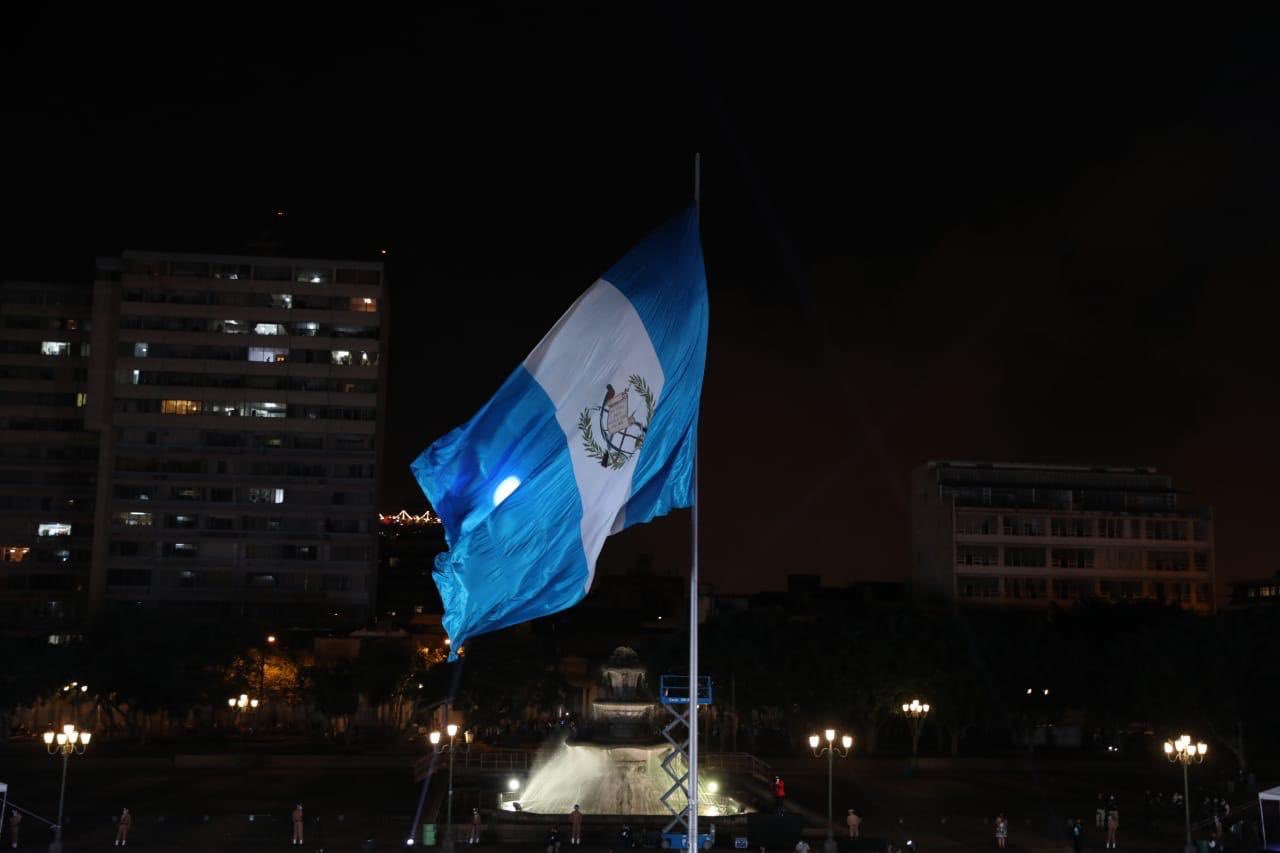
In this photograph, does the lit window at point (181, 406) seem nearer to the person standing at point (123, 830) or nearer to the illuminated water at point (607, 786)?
the illuminated water at point (607, 786)

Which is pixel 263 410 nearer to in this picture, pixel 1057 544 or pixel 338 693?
pixel 338 693

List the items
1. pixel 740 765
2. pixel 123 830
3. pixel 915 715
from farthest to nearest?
pixel 915 715 < pixel 740 765 < pixel 123 830

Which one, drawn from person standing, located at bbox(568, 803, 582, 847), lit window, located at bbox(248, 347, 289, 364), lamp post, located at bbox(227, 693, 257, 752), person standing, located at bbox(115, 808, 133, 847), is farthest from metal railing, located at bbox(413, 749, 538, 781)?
lit window, located at bbox(248, 347, 289, 364)

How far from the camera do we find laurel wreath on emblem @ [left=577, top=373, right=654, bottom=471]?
725 inches

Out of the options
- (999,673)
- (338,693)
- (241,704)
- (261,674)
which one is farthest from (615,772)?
(261,674)

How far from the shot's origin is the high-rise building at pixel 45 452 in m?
118

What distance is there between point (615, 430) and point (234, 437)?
10698cm

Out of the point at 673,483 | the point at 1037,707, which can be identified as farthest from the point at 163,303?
the point at 673,483

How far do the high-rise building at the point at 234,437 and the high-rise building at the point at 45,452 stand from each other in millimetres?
4554

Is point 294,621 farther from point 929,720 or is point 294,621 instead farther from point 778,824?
point 778,824

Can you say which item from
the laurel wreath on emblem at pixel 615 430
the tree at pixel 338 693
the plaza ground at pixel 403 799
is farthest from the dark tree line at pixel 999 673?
the laurel wreath on emblem at pixel 615 430

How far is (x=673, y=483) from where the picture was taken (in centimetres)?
1944

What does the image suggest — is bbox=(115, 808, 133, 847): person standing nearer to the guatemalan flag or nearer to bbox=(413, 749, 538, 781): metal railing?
bbox=(413, 749, 538, 781): metal railing

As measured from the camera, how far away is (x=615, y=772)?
50.5m
